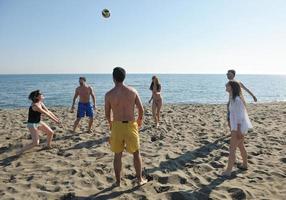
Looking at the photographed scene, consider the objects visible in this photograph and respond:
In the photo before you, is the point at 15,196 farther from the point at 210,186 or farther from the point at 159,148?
the point at 159,148

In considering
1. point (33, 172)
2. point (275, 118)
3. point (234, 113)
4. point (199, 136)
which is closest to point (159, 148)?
point (199, 136)

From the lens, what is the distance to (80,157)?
7.08 metres

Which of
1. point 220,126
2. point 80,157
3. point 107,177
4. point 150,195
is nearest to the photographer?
point 150,195

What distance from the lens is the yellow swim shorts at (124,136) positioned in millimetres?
5016

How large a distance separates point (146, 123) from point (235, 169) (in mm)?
5742

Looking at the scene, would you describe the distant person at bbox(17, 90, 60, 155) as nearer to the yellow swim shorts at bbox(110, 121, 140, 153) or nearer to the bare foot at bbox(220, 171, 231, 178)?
the yellow swim shorts at bbox(110, 121, 140, 153)

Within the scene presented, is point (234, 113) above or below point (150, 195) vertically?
above

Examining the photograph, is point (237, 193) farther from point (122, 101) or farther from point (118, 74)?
point (118, 74)

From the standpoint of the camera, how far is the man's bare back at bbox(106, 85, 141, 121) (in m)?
5.01

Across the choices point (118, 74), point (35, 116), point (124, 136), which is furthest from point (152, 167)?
point (35, 116)

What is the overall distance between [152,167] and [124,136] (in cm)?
161

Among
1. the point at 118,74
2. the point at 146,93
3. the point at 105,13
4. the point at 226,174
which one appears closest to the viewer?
the point at 118,74

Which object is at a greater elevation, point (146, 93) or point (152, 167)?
point (152, 167)

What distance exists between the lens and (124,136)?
5.02 metres
